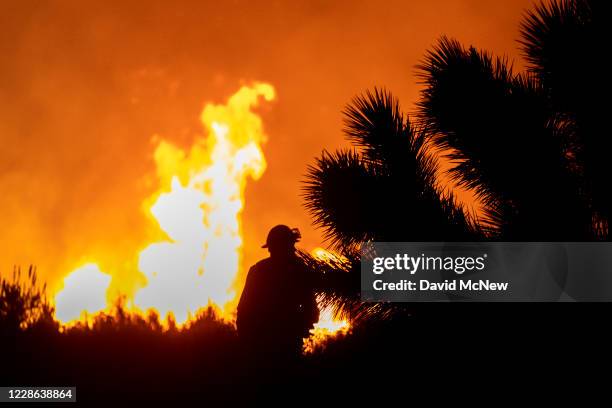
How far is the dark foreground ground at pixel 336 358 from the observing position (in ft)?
9.28

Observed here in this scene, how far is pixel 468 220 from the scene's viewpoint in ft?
11.1

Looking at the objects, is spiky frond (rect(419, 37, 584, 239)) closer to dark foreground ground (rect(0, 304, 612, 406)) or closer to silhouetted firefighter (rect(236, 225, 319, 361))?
dark foreground ground (rect(0, 304, 612, 406))

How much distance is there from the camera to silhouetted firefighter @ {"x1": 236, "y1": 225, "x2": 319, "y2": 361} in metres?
4.11

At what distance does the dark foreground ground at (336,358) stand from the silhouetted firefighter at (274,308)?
16 centimetres

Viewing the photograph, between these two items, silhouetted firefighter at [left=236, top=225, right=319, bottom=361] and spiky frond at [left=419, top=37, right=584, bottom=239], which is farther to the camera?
silhouetted firefighter at [left=236, top=225, right=319, bottom=361]

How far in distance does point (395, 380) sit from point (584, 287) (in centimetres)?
181

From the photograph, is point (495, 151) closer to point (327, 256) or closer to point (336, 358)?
point (327, 256)

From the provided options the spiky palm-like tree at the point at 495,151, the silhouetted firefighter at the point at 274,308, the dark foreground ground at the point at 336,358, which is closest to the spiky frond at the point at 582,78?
the spiky palm-like tree at the point at 495,151

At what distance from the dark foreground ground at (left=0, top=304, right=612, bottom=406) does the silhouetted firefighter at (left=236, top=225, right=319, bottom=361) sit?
0.16m

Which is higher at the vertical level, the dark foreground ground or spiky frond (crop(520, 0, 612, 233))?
spiky frond (crop(520, 0, 612, 233))

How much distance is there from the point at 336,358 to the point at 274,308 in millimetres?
3008

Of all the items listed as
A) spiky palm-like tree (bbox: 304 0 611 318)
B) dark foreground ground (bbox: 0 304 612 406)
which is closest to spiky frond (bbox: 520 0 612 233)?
spiky palm-like tree (bbox: 304 0 611 318)

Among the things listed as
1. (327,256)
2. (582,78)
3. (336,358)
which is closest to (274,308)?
(327,256)

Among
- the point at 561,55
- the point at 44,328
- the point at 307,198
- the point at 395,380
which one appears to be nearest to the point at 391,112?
the point at 307,198
